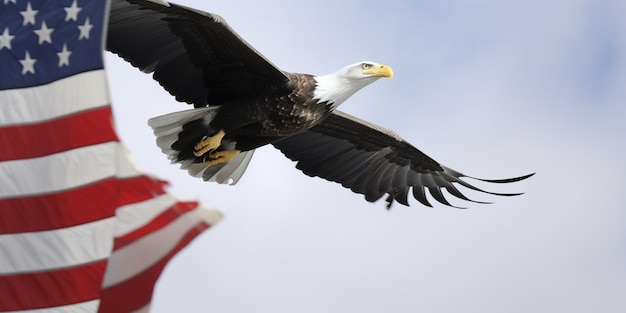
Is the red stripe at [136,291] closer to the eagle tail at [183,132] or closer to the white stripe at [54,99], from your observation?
the white stripe at [54,99]

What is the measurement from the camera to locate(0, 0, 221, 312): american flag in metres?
6.57

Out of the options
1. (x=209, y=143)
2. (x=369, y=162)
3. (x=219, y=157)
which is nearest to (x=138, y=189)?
(x=209, y=143)

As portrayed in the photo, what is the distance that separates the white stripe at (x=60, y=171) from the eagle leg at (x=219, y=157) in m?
4.33

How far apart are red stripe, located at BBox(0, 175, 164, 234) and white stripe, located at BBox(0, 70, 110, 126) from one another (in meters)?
0.41

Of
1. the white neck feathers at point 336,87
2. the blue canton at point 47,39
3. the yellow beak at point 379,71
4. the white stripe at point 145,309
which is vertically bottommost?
the white stripe at point 145,309

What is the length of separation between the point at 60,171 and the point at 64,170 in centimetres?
2

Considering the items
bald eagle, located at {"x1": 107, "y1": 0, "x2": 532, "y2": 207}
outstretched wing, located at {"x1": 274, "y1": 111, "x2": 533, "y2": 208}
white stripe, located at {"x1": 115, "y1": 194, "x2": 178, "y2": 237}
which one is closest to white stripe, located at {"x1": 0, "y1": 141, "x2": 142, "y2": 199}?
white stripe, located at {"x1": 115, "y1": 194, "x2": 178, "y2": 237}

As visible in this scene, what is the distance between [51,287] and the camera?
21.8 feet

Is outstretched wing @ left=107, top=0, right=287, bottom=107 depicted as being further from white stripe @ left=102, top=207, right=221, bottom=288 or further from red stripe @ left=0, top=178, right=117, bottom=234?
white stripe @ left=102, top=207, right=221, bottom=288

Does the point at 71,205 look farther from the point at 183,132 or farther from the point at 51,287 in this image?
the point at 183,132

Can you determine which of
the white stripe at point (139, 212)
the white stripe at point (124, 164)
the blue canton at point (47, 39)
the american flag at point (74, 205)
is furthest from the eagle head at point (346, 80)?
the white stripe at point (139, 212)

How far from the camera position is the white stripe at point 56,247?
6.59 meters

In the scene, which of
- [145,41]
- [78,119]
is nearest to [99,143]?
[78,119]

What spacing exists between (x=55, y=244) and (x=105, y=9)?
1.23 metres
